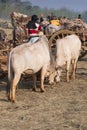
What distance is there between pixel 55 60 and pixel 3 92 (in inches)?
81.9

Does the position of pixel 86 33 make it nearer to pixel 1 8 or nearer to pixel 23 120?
pixel 23 120

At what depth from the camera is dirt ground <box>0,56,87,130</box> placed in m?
9.05

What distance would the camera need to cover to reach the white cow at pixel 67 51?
44.2 ft

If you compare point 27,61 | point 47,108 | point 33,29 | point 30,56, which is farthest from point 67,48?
point 47,108

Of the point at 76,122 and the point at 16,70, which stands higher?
the point at 16,70

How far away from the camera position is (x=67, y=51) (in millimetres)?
13828

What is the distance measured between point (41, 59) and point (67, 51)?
2.05m

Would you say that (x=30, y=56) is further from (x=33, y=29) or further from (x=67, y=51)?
(x=67, y=51)

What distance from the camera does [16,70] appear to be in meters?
11.0

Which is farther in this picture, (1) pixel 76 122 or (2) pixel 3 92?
(2) pixel 3 92

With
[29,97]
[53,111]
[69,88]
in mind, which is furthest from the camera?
[69,88]

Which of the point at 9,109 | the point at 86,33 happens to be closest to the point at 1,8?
the point at 86,33

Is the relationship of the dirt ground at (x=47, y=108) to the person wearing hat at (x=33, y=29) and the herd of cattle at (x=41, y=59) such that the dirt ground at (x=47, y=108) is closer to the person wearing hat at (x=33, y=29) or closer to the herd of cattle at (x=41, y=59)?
Answer: the herd of cattle at (x=41, y=59)

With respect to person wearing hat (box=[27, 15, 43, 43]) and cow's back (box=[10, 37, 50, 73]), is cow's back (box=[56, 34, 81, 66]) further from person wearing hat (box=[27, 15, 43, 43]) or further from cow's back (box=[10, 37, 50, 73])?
cow's back (box=[10, 37, 50, 73])
